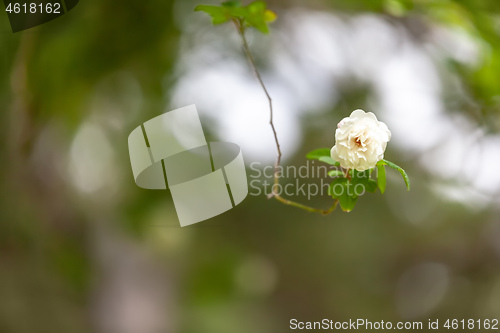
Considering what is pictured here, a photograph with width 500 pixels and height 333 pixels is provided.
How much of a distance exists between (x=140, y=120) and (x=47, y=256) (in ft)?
1.68

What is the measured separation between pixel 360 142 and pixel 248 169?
1.93ft

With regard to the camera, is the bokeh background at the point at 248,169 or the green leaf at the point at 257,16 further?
the bokeh background at the point at 248,169

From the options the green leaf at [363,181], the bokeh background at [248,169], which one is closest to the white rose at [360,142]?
the green leaf at [363,181]

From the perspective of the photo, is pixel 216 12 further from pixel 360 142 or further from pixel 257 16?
pixel 360 142

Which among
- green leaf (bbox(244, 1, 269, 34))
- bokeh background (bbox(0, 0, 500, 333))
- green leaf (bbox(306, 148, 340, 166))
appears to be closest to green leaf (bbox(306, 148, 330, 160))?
green leaf (bbox(306, 148, 340, 166))

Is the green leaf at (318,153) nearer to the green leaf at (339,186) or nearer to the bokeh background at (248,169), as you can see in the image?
the green leaf at (339,186)

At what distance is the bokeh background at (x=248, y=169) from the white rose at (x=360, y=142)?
517mm

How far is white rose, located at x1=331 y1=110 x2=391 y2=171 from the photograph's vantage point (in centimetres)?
51

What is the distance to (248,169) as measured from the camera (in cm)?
108

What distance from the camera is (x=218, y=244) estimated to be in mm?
1630

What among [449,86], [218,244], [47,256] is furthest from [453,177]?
[47,256]

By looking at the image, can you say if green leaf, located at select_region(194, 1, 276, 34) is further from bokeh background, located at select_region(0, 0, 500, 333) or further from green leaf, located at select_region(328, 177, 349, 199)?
bokeh background, located at select_region(0, 0, 500, 333)

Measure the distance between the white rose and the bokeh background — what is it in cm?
52

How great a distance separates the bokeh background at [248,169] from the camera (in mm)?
1176
